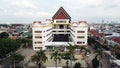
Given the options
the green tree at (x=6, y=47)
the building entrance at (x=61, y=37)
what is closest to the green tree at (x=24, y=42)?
the building entrance at (x=61, y=37)

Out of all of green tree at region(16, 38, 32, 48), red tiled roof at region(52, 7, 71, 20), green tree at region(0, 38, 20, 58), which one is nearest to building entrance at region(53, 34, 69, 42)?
red tiled roof at region(52, 7, 71, 20)

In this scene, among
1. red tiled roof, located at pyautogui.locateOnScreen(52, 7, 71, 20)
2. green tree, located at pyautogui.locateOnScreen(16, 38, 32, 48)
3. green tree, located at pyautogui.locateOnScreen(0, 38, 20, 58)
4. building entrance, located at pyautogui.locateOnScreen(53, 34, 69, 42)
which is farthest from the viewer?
red tiled roof, located at pyautogui.locateOnScreen(52, 7, 71, 20)

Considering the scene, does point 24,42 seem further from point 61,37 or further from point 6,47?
point 6,47

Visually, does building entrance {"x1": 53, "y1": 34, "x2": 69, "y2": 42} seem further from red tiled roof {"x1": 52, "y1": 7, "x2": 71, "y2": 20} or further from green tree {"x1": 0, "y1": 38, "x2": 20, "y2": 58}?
green tree {"x1": 0, "y1": 38, "x2": 20, "y2": 58}

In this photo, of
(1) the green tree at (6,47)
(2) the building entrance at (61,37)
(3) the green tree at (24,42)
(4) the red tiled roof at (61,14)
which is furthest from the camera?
(4) the red tiled roof at (61,14)

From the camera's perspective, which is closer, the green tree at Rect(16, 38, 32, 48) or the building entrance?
the green tree at Rect(16, 38, 32, 48)

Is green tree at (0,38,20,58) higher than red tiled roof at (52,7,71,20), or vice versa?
red tiled roof at (52,7,71,20)

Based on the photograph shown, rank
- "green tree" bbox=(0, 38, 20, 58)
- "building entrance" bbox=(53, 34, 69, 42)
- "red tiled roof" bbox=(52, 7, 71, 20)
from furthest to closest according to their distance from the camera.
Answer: "red tiled roof" bbox=(52, 7, 71, 20) < "building entrance" bbox=(53, 34, 69, 42) < "green tree" bbox=(0, 38, 20, 58)

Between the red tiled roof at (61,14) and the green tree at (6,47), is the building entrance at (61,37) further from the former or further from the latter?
the green tree at (6,47)

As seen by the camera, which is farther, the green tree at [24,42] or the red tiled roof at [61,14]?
the red tiled roof at [61,14]

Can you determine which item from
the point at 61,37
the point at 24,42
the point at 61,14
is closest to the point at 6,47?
the point at 24,42

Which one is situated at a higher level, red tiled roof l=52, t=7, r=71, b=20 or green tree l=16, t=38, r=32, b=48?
red tiled roof l=52, t=7, r=71, b=20

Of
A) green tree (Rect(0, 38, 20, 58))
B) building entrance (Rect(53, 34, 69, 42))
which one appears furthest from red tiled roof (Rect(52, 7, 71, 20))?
green tree (Rect(0, 38, 20, 58))

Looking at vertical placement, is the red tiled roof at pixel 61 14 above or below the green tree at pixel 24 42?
above
